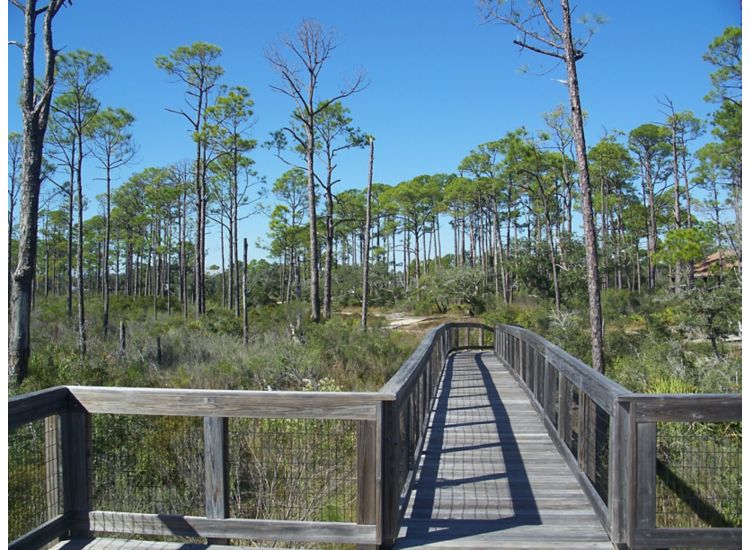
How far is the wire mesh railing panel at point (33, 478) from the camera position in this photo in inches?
147

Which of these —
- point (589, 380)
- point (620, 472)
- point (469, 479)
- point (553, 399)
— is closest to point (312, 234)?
point (553, 399)

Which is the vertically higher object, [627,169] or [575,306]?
[627,169]

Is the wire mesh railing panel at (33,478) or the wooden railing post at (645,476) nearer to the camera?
the wooden railing post at (645,476)

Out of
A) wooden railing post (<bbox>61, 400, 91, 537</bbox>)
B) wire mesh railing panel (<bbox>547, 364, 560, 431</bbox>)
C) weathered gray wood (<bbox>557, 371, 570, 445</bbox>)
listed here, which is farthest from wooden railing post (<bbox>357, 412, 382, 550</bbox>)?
wire mesh railing panel (<bbox>547, 364, 560, 431</bbox>)

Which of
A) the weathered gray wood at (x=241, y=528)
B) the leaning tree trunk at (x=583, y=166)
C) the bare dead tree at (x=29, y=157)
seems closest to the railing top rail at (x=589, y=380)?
the weathered gray wood at (x=241, y=528)

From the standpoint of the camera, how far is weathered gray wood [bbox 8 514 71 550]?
11.2 feet

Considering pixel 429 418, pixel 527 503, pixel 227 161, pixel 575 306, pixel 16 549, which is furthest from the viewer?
pixel 227 161

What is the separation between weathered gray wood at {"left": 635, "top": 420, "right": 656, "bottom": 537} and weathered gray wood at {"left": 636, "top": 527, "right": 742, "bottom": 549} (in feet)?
0.22

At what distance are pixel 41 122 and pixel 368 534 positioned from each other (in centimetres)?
1049

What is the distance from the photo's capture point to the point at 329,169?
94.9 feet

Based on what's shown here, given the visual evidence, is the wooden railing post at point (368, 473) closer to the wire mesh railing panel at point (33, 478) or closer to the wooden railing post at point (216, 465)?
the wooden railing post at point (216, 465)

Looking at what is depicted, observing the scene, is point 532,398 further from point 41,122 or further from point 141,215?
point 141,215

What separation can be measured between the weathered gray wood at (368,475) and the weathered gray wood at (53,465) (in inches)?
72.3

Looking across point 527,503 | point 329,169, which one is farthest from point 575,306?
point 527,503
